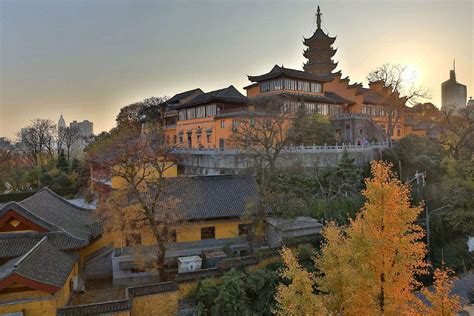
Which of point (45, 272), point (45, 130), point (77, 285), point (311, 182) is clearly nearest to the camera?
point (45, 272)

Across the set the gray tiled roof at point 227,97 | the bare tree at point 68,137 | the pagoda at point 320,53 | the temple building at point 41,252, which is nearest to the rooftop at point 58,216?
the temple building at point 41,252

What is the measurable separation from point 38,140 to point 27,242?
3723 cm

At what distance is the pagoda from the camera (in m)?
55.2

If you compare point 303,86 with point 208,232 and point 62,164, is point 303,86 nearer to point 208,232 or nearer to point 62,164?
point 208,232

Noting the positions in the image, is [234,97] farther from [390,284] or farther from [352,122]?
[390,284]

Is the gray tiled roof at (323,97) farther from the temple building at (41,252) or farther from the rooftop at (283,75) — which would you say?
the temple building at (41,252)

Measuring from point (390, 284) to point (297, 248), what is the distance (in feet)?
22.9

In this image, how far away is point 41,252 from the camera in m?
14.0

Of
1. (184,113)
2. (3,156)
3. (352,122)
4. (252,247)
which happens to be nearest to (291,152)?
(252,247)

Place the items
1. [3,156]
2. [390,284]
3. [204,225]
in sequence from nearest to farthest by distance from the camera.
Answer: [390,284] < [204,225] < [3,156]

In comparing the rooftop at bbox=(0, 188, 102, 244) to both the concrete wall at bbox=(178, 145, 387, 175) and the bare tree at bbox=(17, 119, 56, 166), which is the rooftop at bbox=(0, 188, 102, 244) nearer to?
the concrete wall at bbox=(178, 145, 387, 175)

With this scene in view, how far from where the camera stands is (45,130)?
47188 millimetres

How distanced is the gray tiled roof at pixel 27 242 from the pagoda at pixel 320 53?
47811mm

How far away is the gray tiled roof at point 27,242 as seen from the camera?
48.0 ft
